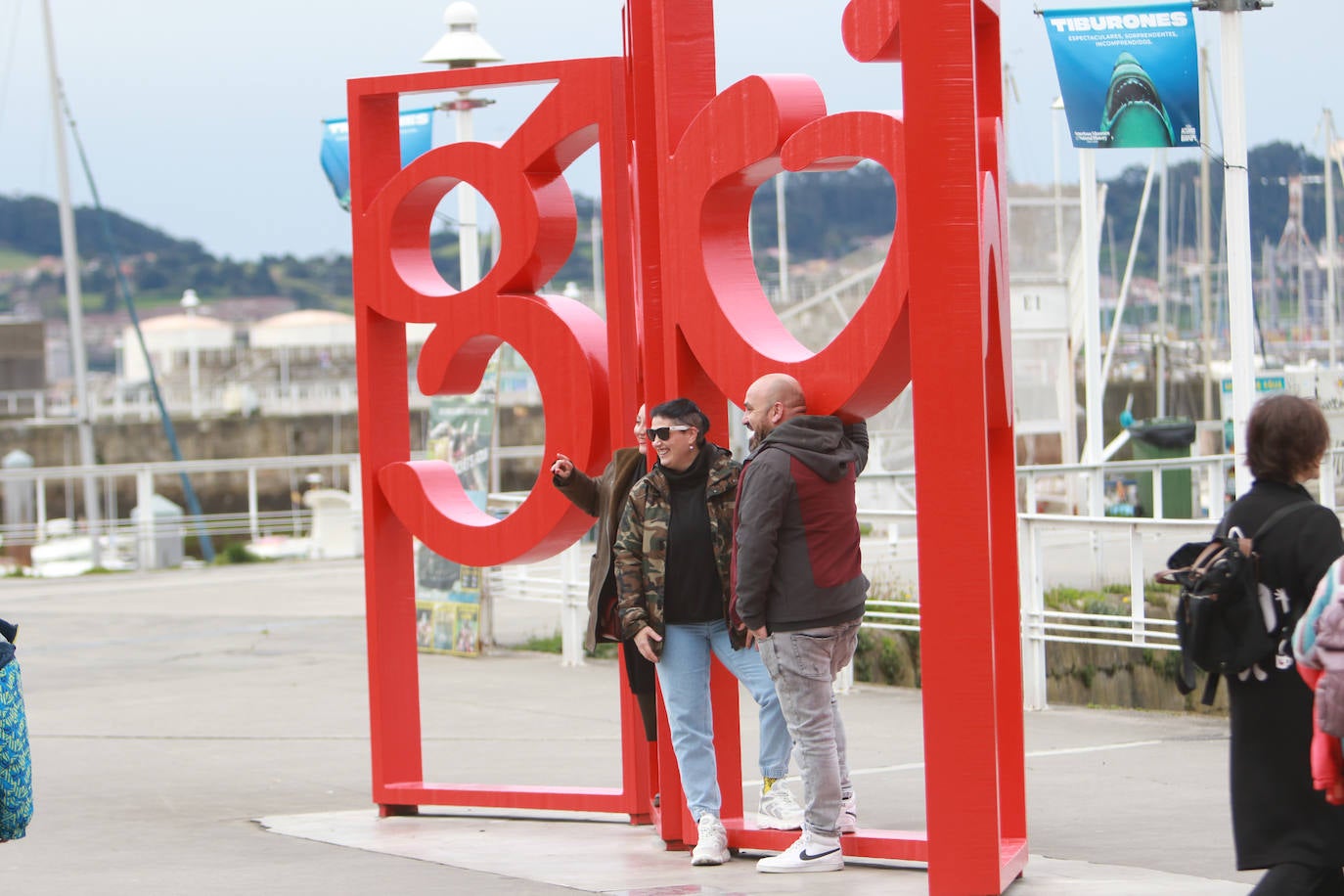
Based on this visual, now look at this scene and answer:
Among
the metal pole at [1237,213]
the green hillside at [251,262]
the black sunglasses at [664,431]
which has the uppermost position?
the green hillside at [251,262]

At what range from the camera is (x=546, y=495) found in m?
7.18

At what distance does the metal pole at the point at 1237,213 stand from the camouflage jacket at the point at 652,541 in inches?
226

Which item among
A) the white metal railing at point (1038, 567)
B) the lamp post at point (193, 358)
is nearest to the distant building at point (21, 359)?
the lamp post at point (193, 358)

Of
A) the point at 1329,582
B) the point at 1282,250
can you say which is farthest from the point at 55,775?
the point at 1282,250

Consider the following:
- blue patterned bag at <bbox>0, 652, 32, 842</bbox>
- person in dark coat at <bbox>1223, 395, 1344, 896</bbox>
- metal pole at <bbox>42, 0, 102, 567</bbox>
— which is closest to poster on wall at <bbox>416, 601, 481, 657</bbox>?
blue patterned bag at <bbox>0, 652, 32, 842</bbox>

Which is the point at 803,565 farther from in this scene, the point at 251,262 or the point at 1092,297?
the point at 251,262

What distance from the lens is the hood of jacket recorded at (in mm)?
5738

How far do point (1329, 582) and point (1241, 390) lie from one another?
758 cm

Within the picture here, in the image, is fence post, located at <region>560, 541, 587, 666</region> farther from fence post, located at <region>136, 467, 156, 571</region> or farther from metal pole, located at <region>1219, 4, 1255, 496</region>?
fence post, located at <region>136, 467, 156, 571</region>

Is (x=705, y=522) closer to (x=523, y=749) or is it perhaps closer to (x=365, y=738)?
(x=523, y=749)

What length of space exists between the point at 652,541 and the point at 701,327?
0.79 metres

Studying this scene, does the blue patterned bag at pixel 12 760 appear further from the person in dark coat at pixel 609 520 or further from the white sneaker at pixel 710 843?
the white sneaker at pixel 710 843

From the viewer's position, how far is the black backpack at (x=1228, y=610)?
4.47 metres

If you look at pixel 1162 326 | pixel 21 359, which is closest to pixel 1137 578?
pixel 1162 326
